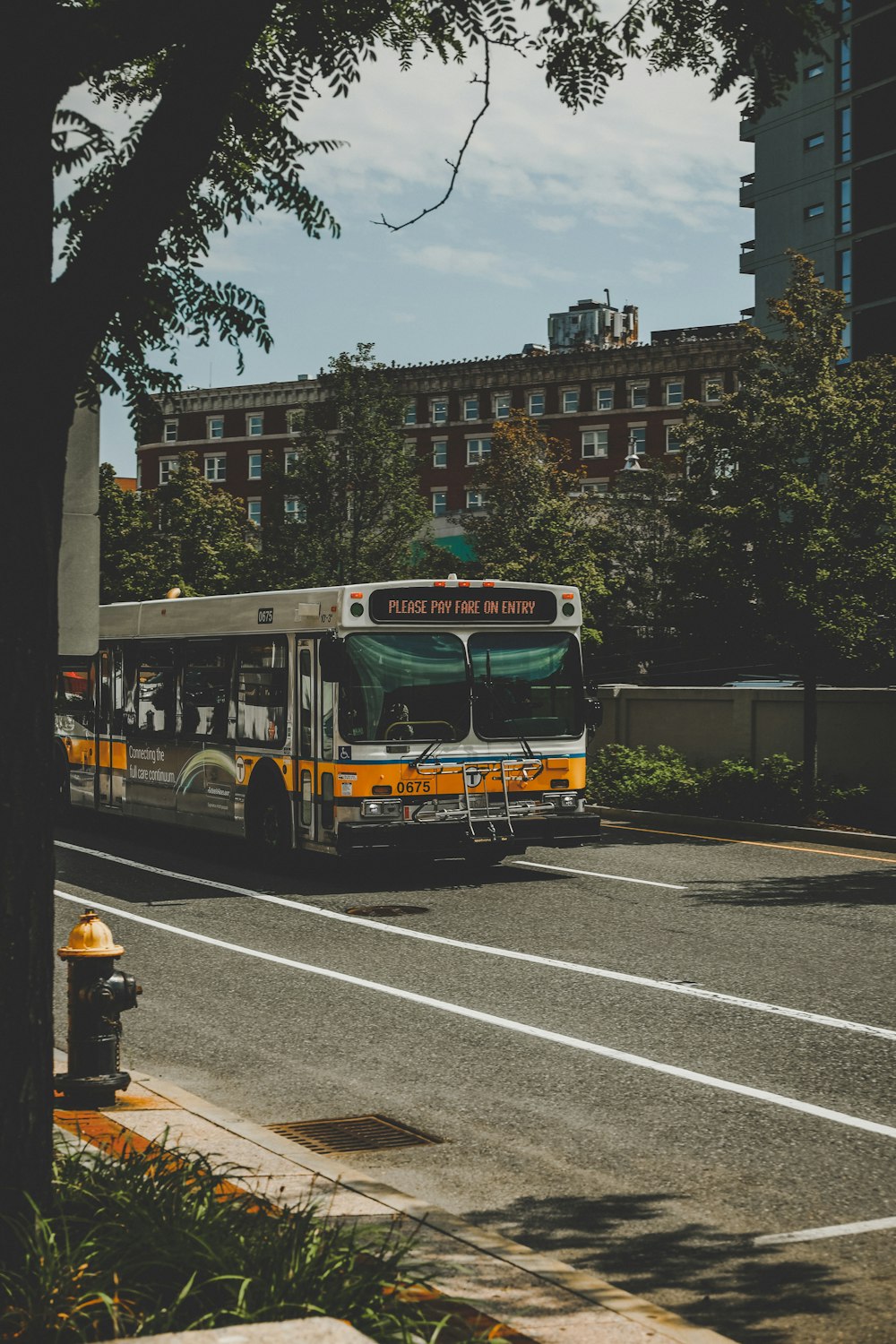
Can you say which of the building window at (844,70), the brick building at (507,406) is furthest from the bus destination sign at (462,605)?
the brick building at (507,406)

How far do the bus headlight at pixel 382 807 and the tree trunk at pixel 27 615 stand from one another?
1074 cm

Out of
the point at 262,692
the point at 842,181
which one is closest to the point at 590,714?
the point at 262,692

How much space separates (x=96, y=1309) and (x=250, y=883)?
12.2 m

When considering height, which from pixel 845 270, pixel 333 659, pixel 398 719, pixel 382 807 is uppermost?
pixel 845 270

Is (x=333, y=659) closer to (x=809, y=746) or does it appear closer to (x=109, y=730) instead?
(x=109, y=730)

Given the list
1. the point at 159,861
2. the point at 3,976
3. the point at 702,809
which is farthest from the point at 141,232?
the point at 702,809

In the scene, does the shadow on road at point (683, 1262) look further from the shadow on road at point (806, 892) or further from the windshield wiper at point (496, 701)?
the windshield wiper at point (496, 701)

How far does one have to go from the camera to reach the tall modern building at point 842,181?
187ft

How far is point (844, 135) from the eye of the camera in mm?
61188

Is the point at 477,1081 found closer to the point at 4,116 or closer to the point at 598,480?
the point at 4,116

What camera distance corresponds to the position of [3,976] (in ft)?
16.3

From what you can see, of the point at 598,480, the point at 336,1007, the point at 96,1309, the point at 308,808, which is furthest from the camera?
the point at 598,480

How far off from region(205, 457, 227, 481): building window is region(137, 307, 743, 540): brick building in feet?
0.18

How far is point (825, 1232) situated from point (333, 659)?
10.2 meters
